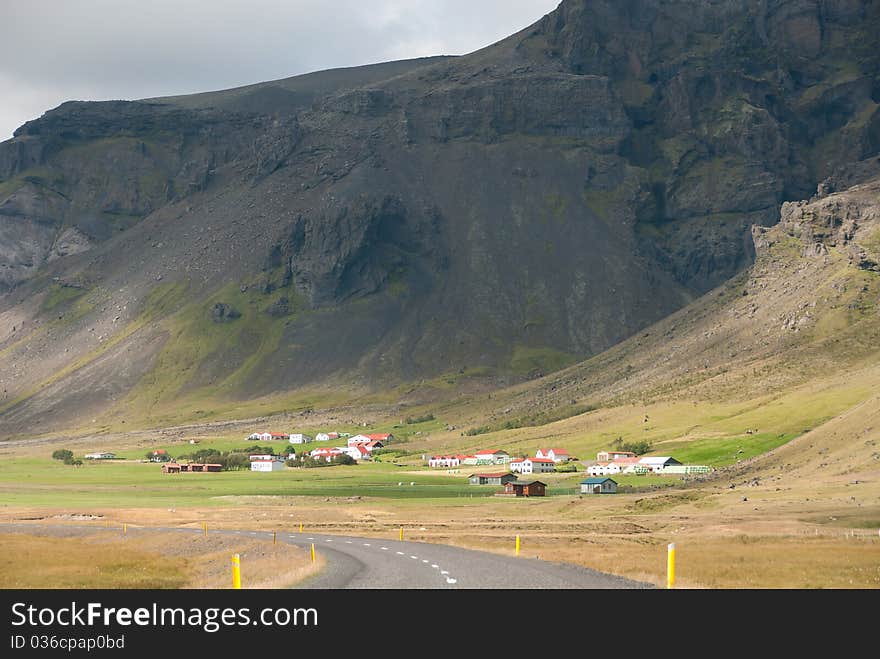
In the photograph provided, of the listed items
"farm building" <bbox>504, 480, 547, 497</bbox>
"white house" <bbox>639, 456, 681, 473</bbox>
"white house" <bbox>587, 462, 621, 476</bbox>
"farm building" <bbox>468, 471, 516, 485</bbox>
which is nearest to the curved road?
"farm building" <bbox>504, 480, 547, 497</bbox>

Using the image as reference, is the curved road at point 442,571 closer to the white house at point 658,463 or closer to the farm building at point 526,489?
the farm building at point 526,489

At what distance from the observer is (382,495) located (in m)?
147

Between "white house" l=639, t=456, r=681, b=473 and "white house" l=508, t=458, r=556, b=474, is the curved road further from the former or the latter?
"white house" l=508, t=458, r=556, b=474

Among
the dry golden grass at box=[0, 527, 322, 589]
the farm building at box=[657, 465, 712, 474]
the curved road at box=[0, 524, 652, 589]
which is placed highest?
the curved road at box=[0, 524, 652, 589]

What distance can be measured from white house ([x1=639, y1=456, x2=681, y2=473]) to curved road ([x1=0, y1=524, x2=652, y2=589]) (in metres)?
118

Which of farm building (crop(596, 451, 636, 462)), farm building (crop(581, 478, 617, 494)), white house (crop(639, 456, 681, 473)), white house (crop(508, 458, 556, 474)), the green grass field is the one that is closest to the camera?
the green grass field

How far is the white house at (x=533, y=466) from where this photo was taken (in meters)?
191

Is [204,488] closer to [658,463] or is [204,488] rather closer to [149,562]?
[658,463]

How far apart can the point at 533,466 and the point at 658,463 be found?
86.9 ft

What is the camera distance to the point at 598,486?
471 ft

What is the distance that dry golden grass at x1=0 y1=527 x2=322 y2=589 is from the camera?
43281 mm
